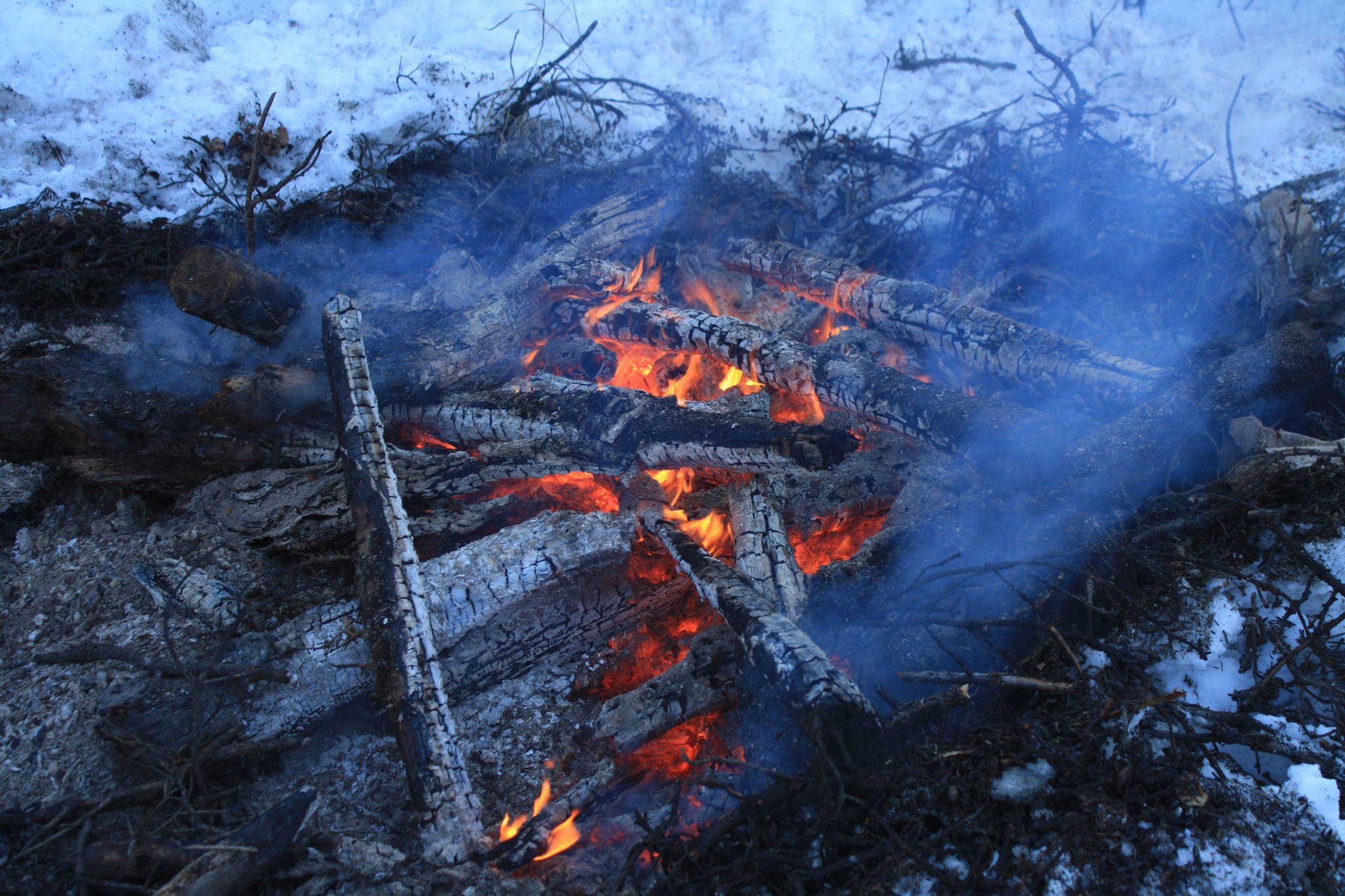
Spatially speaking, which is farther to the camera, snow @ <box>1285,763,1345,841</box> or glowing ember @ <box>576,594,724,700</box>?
glowing ember @ <box>576,594,724,700</box>

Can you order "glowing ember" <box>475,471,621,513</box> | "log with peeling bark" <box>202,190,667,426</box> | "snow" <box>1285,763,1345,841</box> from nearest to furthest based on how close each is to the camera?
1. "snow" <box>1285,763,1345,841</box>
2. "log with peeling bark" <box>202,190,667,426</box>
3. "glowing ember" <box>475,471,621,513</box>

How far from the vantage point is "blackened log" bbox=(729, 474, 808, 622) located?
302 cm

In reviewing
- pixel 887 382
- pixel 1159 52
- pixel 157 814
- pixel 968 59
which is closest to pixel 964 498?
pixel 887 382

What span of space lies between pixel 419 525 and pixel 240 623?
834 mm

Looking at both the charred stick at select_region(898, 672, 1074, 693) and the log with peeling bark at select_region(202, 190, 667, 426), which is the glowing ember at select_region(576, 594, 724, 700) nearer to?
the charred stick at select_region(898, 672, 1074, 693)

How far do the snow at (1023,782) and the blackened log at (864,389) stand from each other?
4.27ft

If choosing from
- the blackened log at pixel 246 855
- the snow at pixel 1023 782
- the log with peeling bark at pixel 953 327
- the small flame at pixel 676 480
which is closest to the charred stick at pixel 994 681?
the snow at pixel 1023 782

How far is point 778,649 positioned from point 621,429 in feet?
4.58

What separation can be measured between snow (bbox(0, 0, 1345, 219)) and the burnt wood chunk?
195 centimetres

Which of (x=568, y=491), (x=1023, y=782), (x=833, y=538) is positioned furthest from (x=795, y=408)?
(x=1023, y=782)

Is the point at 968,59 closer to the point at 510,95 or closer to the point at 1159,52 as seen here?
the point at 1159,52

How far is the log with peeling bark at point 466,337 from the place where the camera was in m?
3.42

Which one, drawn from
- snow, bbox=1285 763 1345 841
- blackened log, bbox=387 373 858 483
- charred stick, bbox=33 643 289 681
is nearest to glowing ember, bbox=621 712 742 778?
→ blackened log, bbox=387 373 858 483

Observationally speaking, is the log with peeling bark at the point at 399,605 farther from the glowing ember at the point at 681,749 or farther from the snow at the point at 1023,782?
the snow at the point at 1023,782
